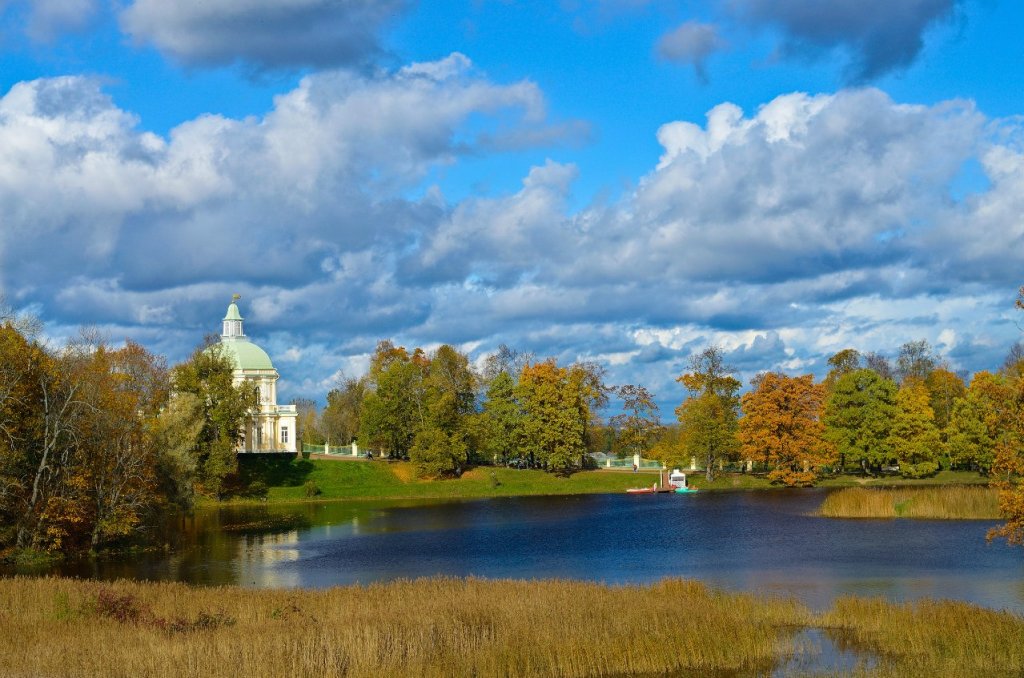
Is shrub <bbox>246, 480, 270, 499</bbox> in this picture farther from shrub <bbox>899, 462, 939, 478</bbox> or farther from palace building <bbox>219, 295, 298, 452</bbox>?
shrub <bbox>899, 462, 939, 478</bbox>

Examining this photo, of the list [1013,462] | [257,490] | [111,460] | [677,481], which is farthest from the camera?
[677,481]

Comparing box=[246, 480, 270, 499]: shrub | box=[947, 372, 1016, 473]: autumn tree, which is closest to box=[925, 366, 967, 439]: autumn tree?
box=[947, 372, 1016, 473]: autumn tree

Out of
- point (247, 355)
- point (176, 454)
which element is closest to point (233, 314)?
point (247, 355)

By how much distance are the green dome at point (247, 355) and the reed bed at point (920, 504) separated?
7064 cm

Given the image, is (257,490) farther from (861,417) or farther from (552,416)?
(861,417)

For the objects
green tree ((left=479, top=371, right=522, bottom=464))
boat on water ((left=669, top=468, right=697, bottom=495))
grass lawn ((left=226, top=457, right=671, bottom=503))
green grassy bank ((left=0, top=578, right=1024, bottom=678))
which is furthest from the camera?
green tree ((left=479, top=371, right=522, bottom=464))

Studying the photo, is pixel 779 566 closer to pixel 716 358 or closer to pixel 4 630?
pixel 4 630

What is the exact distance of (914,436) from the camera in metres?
95.6

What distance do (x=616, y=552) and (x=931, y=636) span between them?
998 inches

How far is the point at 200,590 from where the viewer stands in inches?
1242

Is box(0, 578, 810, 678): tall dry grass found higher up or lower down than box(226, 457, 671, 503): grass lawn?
lower down

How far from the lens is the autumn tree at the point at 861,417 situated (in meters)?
A: 95.0

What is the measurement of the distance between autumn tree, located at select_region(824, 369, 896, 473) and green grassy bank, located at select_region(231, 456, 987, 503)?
2.98 meters

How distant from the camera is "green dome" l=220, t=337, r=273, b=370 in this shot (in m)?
113
